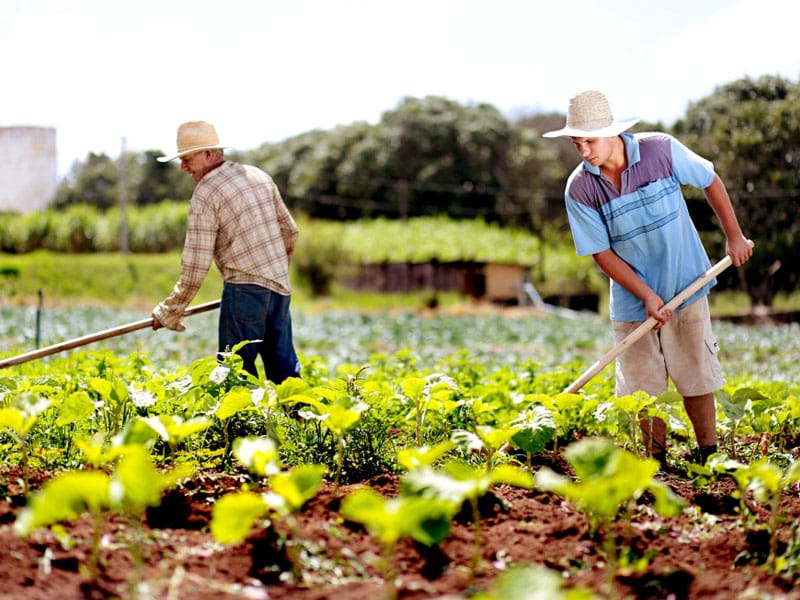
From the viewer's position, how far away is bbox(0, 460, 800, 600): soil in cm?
224

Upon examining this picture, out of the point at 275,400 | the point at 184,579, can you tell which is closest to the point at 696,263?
the point at 275,400

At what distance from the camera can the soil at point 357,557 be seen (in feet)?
7.34

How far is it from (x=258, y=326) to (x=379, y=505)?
3.14 meters

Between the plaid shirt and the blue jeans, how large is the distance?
2.6 inches

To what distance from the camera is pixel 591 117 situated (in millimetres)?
3979

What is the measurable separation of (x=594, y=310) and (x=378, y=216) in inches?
559

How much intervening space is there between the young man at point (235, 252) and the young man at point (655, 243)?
1762mm

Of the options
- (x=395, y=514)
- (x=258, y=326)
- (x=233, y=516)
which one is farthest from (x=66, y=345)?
(x=395, y=514)

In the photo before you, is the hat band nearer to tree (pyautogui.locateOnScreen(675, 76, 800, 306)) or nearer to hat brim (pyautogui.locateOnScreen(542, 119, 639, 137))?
hat brim (pyautogui.locateOnScreen(542, 119, 639, 137))

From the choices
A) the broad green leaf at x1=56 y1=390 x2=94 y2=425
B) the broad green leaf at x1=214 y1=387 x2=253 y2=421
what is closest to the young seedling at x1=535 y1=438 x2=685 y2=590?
the broad green leaf at x1=214 y1=387 x2=253 y2=421

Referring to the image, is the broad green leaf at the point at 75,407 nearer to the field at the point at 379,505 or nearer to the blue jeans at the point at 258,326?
the field at the point at 379,505

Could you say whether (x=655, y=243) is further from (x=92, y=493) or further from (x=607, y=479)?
(x=92, y=493)

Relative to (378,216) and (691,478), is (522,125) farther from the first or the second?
(691,478)

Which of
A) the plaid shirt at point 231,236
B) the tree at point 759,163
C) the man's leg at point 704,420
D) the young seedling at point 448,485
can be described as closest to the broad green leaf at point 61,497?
the young seedling at point 448,485
